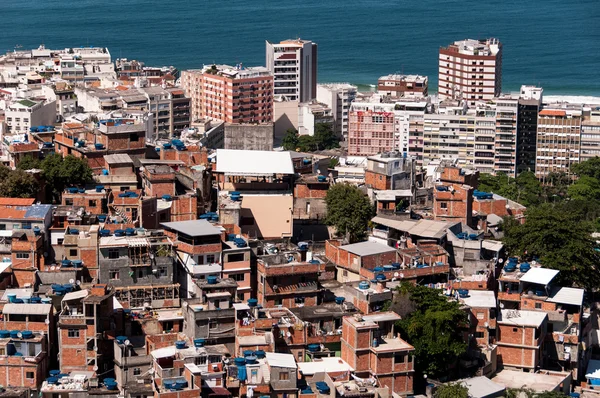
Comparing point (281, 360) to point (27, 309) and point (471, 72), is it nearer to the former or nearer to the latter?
point (27, 309)

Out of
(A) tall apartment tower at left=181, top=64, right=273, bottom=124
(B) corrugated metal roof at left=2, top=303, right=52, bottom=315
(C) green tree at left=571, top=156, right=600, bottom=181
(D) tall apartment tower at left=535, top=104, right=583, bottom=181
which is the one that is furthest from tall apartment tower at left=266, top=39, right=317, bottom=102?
(B) corrugated metal roof at left=2, top=303, right=52, bottom=315

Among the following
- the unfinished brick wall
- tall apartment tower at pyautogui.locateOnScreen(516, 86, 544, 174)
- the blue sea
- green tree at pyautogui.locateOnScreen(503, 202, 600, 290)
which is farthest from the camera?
the blue sea

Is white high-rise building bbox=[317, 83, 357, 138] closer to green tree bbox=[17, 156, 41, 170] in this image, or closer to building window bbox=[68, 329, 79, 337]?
green tree bbox=[17, 156, 41, 170]

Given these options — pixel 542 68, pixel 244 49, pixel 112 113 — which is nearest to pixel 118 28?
pixel 244 49

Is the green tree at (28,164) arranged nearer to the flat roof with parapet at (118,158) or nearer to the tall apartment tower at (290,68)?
the flat roof with parapet at (118,158)

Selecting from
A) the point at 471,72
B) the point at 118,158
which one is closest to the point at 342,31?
the point at 471,72
